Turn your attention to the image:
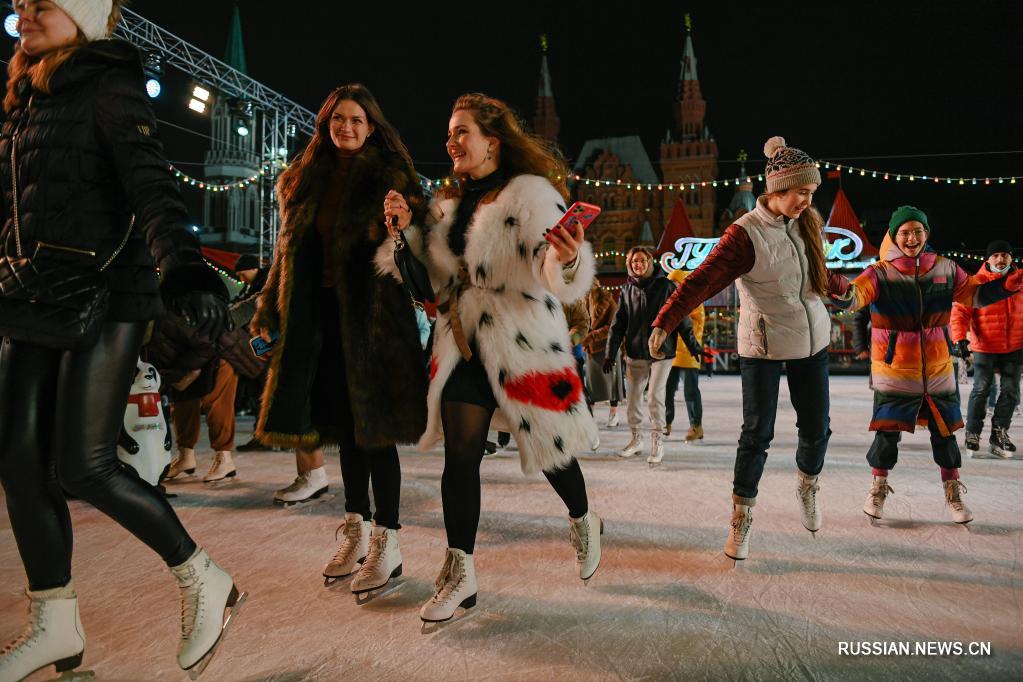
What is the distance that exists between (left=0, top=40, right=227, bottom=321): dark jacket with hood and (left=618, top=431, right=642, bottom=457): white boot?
4444 mm

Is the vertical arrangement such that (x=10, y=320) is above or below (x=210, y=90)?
below

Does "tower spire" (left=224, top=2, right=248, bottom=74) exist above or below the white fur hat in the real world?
above

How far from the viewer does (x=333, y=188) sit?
2436mm

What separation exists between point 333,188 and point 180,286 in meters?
1.05

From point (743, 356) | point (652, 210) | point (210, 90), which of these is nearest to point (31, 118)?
point (743, 356)

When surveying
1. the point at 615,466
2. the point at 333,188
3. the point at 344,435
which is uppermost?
the point at 333,188

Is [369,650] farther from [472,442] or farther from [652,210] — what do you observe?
[652,210]

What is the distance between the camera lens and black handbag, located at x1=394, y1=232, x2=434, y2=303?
7.25 ft

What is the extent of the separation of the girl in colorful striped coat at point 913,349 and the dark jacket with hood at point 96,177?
122 inches

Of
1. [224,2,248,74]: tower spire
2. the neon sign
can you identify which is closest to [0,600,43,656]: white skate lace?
the neon sign

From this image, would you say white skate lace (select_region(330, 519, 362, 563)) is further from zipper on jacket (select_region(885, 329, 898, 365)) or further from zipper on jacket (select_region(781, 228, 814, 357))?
zipper on jacket (select_region(885, 329, 898, 365))

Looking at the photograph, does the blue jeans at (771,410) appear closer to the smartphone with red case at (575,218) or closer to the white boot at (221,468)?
the smartphone with red case at (575,218)

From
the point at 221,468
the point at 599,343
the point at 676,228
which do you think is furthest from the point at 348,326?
the point at 676,228

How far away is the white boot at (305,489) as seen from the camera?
3.74 m
